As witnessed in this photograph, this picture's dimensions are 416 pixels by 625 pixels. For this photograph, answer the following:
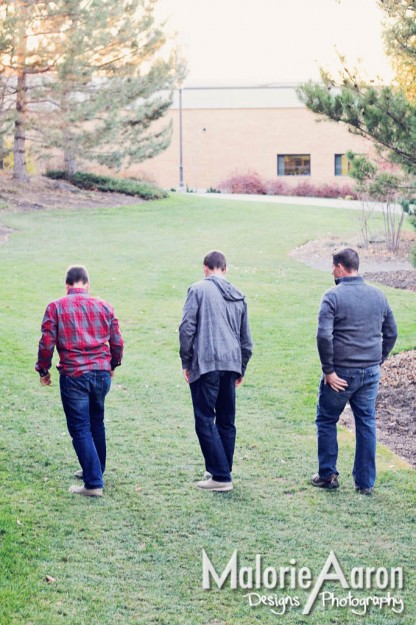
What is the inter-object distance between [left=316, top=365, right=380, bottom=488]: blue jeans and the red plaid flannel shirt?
179 cm

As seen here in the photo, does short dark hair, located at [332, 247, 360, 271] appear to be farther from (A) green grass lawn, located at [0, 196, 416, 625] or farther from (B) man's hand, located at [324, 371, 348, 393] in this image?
(A) green grass lawn, located at [0, 196, 416, 625]

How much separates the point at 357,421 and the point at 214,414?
1.15m

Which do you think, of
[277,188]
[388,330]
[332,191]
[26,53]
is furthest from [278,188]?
[388,330]

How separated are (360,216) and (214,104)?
1226 inches

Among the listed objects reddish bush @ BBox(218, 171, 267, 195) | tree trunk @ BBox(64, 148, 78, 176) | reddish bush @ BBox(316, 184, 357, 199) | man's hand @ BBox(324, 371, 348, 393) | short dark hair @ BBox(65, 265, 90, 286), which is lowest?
man's hand @ BBox(324, 371, 348, 393)

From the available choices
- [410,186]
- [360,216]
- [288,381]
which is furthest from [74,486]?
[360,216]

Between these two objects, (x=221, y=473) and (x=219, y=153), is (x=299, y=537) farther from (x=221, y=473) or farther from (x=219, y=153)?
(x=219, y=153)

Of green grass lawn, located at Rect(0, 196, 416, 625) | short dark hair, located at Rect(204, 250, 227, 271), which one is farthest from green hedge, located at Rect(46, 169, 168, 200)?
short dark hair, located at Rect(204, 250, 227, 271)

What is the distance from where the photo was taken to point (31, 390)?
10.3 metres

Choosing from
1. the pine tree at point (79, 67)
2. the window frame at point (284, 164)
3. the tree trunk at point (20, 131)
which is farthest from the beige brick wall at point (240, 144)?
the tree trunk at point (20, 131)

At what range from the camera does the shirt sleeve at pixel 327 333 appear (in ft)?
22.9

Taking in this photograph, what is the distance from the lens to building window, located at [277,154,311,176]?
5412 centimetres

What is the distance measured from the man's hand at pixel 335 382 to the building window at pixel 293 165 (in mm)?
47952

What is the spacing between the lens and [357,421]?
7.28 meters
